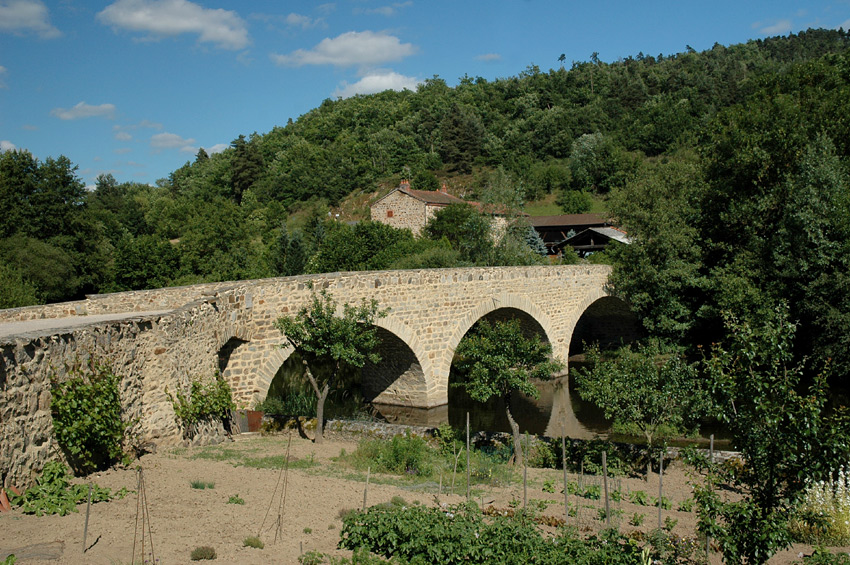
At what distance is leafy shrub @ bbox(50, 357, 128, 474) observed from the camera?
713 centimetres

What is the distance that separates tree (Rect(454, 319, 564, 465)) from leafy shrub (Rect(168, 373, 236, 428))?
4611 mm

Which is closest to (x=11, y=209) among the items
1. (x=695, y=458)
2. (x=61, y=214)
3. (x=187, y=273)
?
(x=61, y=214)

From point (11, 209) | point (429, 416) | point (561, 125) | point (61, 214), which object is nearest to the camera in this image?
point (429, 416)

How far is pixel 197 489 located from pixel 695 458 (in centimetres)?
580

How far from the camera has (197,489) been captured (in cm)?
779

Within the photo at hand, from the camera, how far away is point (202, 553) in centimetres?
574

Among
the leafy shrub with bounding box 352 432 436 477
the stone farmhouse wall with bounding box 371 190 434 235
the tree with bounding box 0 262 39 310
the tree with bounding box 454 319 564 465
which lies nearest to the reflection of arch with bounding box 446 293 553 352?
the tree with bounding box 454 319 564 465

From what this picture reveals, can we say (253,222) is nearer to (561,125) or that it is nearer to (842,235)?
(561,125)

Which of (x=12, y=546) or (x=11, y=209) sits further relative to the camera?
(x=11, y=209)

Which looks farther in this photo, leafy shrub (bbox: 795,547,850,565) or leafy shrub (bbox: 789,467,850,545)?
leafy shrub (bbox: 789,467,850,545)

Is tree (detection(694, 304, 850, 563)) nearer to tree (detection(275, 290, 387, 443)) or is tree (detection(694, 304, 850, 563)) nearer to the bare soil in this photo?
the bare soil

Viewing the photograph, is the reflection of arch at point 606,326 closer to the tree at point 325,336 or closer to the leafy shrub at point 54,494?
the tree at point 325,336

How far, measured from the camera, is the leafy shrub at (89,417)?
713 centimetres

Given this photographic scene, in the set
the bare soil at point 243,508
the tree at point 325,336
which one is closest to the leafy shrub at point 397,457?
the bare soil at point 243,508
